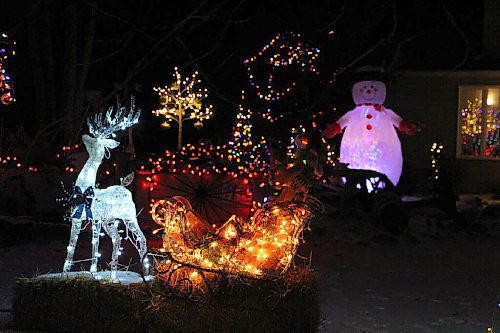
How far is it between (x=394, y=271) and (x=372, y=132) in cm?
551

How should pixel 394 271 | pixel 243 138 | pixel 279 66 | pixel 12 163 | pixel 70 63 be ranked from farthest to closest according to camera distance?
pixel 70 63
pixel 279 66
pixel 243 138
pixel 12 163
pixel 394 271

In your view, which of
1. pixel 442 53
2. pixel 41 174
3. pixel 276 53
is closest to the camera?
pixel 41 174

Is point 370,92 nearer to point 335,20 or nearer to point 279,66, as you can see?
point 279,66

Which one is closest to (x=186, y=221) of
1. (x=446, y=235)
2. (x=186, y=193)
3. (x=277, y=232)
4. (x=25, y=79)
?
(x=277, y=232)

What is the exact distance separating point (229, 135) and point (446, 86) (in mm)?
5939

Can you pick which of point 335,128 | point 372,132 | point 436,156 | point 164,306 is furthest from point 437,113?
point 164,306

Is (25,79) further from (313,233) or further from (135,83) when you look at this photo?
(313,233)

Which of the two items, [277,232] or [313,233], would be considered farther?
[313,233]

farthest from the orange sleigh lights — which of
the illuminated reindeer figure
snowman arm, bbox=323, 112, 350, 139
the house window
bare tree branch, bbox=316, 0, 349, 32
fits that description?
the house window

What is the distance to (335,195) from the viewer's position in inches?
543

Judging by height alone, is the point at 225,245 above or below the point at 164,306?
above

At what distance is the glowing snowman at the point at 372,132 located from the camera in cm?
1503

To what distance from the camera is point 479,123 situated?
749 inches

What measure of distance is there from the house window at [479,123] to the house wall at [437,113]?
17cm
